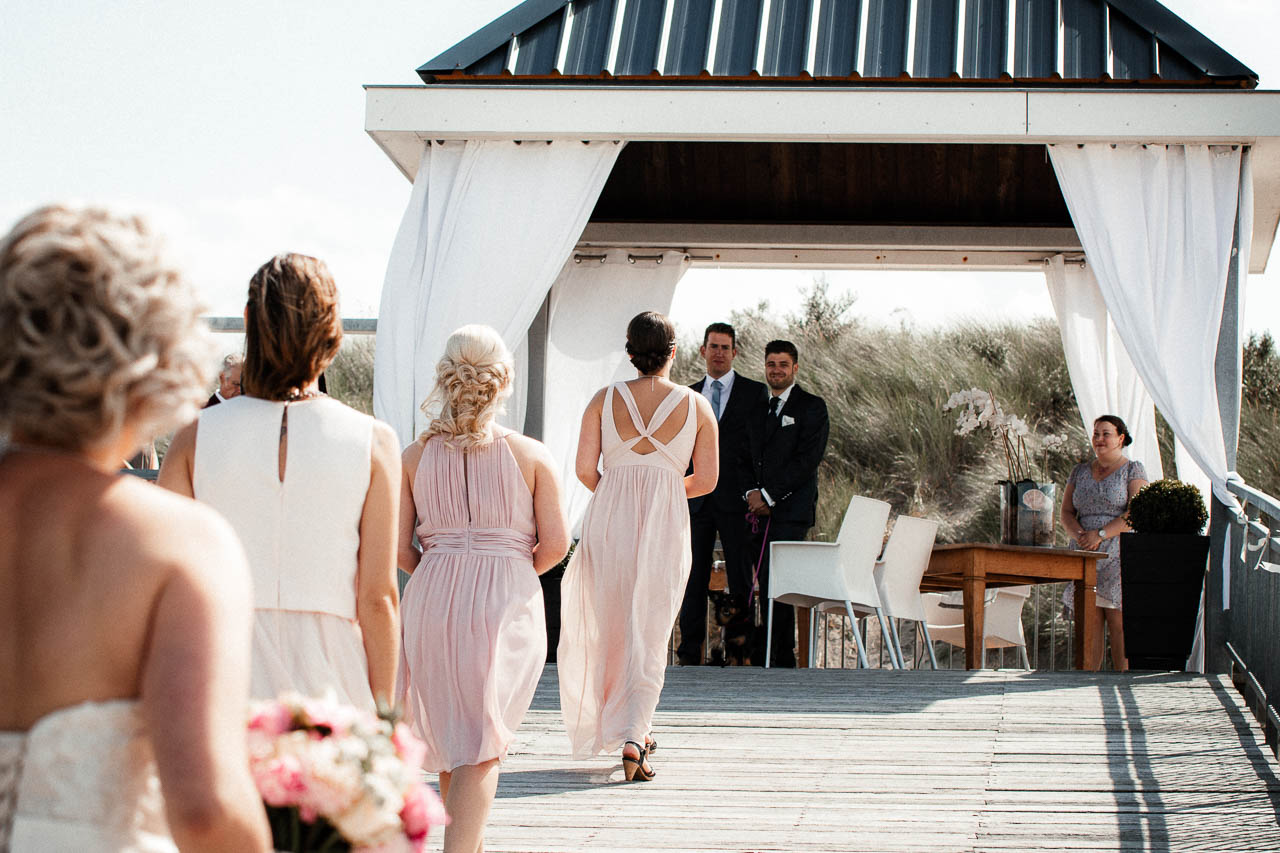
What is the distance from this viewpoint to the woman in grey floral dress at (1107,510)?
29.1 feet

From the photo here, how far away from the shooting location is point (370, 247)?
92.9 feet

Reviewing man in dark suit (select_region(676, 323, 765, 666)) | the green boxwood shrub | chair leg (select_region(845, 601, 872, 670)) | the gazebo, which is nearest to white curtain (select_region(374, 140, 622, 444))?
the gazebo

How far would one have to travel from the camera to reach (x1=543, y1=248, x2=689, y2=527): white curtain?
10297 mm

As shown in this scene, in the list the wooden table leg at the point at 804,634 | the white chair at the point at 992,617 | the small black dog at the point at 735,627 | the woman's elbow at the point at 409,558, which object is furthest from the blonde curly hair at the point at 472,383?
the white chair at the point at 992,617

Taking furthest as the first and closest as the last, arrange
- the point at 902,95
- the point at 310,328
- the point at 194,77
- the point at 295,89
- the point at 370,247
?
the point at 370,247 < the point at 194,77 < the point at 295,89 < the point at 902,95 < the point at 310,328

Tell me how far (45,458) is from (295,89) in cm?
1099

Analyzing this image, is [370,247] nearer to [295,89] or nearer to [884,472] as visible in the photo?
[884,472]

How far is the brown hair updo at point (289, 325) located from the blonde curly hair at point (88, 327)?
3.82ft

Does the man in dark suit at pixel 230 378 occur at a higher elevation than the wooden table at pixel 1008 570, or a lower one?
higher

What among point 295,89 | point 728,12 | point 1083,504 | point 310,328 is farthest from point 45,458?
point 295,89

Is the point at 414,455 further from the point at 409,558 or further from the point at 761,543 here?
the point at 761,543

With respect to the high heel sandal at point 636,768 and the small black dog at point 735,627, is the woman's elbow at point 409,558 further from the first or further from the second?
the small black dog at point 735,627

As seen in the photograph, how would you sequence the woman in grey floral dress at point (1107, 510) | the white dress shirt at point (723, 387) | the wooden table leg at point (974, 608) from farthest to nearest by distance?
the woman in grey floral dress at point (1107, 510) → the white dress shirt at point (723, 387) → the wooden table leg at point (974, 608)

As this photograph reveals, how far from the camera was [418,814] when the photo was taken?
1714 mm
